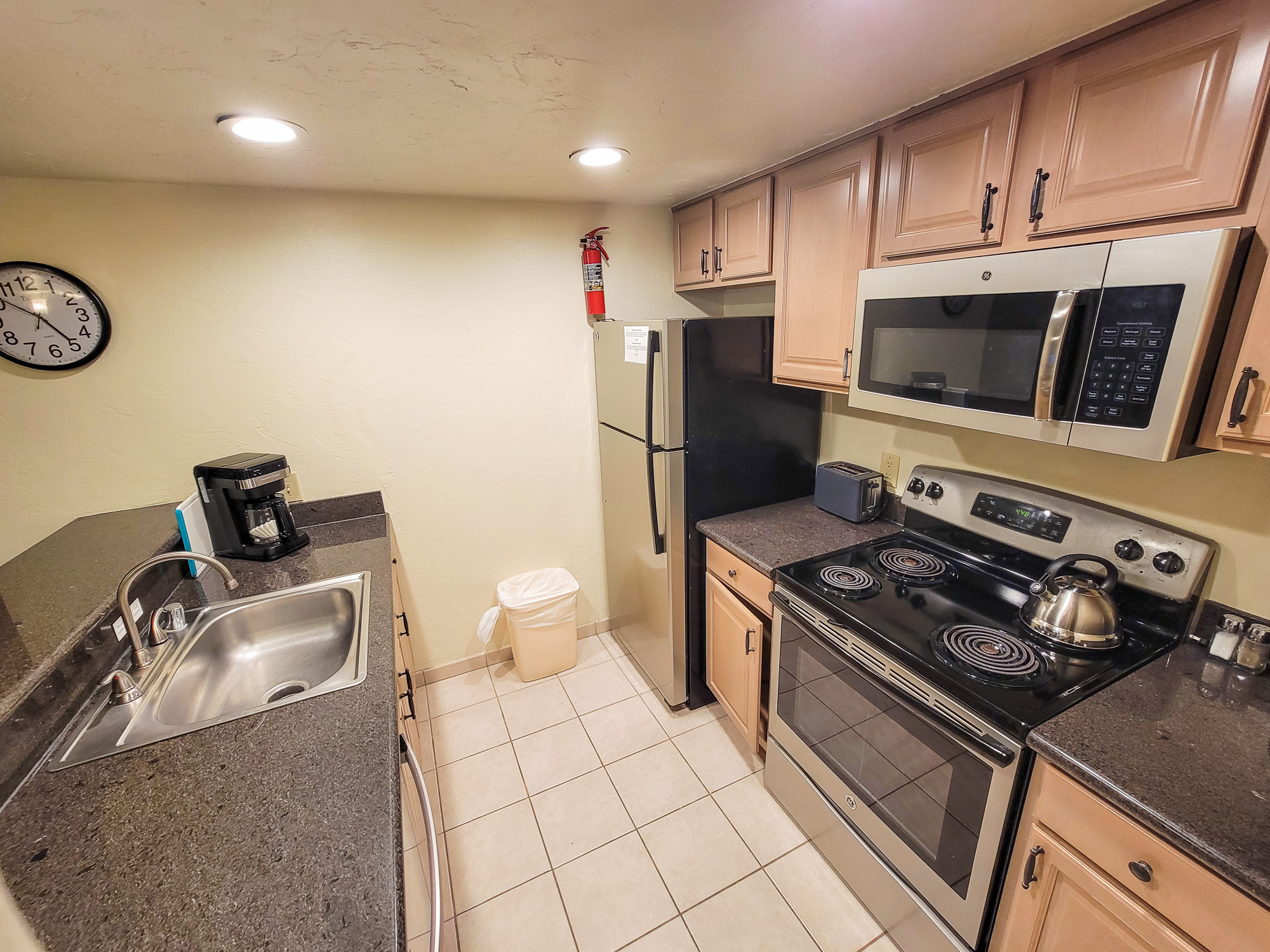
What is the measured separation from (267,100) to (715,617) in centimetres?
197

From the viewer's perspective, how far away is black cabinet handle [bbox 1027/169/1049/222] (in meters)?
1.08

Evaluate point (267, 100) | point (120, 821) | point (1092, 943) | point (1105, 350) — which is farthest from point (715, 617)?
point (267, 100)

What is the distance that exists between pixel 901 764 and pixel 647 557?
1.18 metres

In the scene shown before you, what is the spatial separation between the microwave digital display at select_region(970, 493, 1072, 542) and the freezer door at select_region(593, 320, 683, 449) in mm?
967

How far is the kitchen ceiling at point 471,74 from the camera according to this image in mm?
861

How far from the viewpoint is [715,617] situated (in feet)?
6.63

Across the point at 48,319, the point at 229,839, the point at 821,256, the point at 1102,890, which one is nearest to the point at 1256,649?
the point at 1102,890

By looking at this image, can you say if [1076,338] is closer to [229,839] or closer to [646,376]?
[646,376]

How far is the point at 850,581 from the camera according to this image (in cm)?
150

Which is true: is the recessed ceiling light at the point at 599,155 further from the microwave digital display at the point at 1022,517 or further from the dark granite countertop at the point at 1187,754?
the dark granite countertop at the point at 1187,754

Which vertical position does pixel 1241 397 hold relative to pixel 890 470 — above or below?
above

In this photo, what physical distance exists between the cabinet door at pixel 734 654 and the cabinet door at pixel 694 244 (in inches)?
51.0

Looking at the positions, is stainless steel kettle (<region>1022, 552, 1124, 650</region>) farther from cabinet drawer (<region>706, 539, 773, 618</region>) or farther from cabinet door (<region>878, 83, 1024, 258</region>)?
cabinet door (<region>878, 83, 1024, 258</region>)

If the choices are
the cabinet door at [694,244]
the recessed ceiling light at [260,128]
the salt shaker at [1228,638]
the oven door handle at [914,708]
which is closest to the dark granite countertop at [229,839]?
the oven door handle at [914,708]
